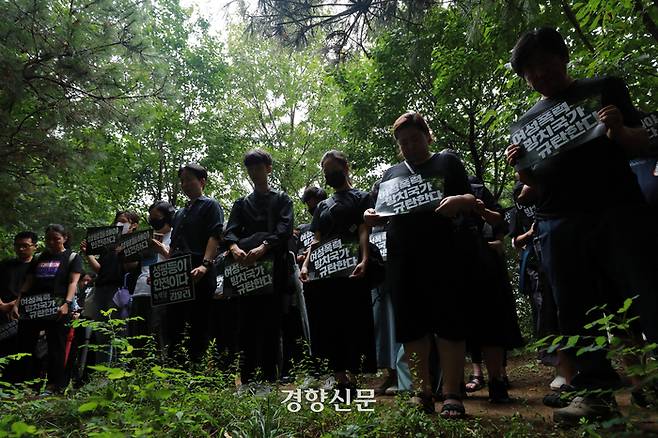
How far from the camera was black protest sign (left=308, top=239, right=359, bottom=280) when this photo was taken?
3615mm

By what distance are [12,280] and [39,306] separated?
41.3 inches

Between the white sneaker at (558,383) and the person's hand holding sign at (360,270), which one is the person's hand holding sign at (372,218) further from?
the white sneaker at (558,383)

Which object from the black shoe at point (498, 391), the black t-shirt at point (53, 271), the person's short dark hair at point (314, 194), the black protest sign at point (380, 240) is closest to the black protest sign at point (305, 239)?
the person's short dark hair at point (314, 194)

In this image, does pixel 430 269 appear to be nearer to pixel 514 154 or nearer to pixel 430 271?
pixel 430 271

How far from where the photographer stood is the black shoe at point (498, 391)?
128 inches

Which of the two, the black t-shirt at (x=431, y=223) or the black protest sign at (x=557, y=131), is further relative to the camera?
the black t-shirt at (x=431, y=223)

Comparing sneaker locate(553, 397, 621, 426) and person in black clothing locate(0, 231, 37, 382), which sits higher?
person in black clothing locate(0, 231, 37, 382)

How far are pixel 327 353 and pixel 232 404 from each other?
3.41 ft

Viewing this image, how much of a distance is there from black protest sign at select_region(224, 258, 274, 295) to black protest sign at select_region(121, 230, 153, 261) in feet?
4.44

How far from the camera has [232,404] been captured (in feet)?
9.05

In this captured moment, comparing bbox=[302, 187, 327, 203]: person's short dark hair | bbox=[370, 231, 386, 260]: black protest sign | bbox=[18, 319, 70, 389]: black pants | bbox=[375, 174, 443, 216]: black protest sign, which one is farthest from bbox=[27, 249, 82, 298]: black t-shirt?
bbox=[375, 174, 443, 216]: black protest sign

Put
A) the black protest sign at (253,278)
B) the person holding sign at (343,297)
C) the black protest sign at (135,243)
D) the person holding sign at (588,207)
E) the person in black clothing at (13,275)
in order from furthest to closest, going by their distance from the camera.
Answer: the person in black clothing at (13,275) → the black protest sign at (135,243) → the black protest sign at (253,278) → the person holding sign at (343,297) → the person holding sign at (588,207)

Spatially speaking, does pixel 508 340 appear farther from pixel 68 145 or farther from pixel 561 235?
pixel 68 145

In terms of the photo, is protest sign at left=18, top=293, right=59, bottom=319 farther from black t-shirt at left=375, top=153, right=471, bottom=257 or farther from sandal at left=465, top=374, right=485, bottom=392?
sandal at left=465, top=374, right=485, bottom=392
